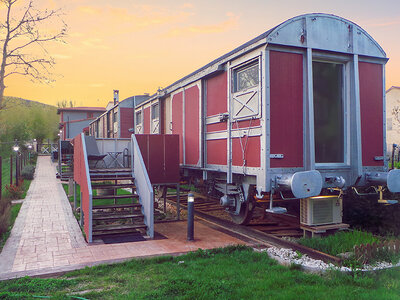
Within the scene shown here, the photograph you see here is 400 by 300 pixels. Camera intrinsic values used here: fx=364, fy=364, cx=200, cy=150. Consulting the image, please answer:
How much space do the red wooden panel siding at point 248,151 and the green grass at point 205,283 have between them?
6.38 feet

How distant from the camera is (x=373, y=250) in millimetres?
4969

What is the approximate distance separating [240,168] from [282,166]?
2.95ft

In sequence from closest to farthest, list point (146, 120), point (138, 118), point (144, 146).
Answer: point (144, 146)
point (146, 120)
point (138, 118)

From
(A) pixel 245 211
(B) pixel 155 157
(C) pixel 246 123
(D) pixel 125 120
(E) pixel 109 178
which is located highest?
(D) pixel 125 120

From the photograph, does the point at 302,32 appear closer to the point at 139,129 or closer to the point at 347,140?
the point at 347,140

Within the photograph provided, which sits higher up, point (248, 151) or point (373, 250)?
point (248, 151)

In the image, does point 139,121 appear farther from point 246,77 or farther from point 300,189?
point 300,189

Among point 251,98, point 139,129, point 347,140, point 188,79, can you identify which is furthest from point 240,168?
point 139,129

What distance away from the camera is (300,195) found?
18.6ft

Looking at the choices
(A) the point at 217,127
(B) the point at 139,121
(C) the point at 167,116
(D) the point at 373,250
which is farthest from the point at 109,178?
(B) the point at 139,121

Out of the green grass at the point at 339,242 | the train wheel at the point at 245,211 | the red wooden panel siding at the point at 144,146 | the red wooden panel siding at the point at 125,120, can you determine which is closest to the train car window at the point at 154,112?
the red wooden panel siding at the point at 125,120

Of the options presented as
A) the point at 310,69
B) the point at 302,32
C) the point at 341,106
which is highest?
the point at 302,32

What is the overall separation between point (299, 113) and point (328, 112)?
3.10ft

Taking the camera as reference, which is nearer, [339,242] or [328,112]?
[339,242]
